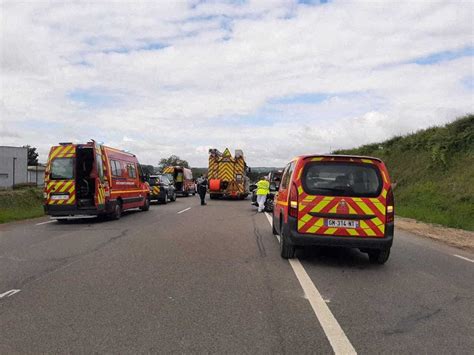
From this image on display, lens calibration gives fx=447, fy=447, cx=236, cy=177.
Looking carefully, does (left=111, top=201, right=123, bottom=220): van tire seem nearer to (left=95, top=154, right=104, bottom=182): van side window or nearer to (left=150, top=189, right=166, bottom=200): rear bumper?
(left=95, top=154, right=104, bottom=182): van side window

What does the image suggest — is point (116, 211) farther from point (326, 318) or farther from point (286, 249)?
point (326, 318)

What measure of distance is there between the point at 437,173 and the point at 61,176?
1670 centimetres

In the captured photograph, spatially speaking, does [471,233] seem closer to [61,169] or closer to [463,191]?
[463,191]

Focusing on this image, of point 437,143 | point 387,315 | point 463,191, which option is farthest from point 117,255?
point 437,143

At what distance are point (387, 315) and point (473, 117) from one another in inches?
774

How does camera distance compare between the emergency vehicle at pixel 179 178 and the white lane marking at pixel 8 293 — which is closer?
the white lane marking at pixel 8 293

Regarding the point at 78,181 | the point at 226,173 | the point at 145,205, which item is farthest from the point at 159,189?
the point at 78,181

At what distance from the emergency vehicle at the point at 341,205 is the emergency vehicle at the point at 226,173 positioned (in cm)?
2260

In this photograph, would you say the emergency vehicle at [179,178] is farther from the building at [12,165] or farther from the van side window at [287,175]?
the van side window at [287,175]

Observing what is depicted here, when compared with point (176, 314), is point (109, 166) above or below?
above

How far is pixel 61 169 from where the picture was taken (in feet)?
47.0

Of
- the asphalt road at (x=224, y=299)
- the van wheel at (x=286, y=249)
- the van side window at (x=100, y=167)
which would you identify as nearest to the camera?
the asphalt road at (x=224, y=299)

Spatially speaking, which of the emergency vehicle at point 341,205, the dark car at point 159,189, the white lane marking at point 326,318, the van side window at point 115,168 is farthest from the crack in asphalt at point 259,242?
the dark car at point 159,189

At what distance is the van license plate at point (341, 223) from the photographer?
738 cm
